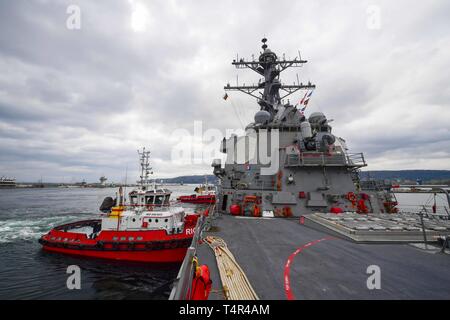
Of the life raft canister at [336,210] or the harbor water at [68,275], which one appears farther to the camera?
the life raft canister at [336,210]

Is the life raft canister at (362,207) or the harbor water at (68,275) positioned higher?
the life raft canister at (362,207)

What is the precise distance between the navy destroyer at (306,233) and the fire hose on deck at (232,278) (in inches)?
0.8

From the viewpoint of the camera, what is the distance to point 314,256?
5.07 m

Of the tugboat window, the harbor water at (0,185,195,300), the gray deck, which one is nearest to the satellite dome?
the tugboat window

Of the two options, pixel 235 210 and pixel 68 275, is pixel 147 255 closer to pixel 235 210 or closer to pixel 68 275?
pixel 68 275

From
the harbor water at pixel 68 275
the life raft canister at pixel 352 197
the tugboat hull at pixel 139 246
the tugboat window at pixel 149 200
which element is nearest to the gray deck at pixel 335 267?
the life raft canister at pixel 352 197

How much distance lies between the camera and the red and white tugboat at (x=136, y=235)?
39.6 ft

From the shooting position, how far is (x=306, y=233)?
24.6 ft

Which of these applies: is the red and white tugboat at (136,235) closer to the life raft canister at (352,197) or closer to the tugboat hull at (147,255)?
the tugboat hull at (147,255)

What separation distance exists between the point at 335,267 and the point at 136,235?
11412 mm

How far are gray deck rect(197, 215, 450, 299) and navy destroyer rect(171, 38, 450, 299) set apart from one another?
0.07 feet
